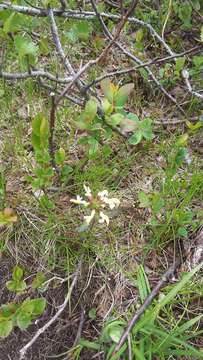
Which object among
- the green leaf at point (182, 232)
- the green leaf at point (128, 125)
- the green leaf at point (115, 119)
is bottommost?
the green leaf at point (182, 232)

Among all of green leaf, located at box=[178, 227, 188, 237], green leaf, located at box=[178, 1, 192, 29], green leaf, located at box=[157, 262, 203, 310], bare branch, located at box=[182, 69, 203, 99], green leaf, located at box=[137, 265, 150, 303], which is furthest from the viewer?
green leaf, located at box=[178, 1, 192, 29]

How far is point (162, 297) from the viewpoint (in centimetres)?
161

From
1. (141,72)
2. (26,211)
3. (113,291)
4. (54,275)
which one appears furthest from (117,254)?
(141,72)

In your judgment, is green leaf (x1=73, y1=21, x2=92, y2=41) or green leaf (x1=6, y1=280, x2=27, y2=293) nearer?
green leaf (x1=6, y1=280, x2=27, y2=293)

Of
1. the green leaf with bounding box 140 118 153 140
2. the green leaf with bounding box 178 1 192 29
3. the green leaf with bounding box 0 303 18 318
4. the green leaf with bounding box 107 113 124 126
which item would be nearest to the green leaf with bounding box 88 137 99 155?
the green leaf with bounding box 107 113 124 126

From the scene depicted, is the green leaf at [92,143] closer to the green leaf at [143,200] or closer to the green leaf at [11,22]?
the green leaf at [143,200]

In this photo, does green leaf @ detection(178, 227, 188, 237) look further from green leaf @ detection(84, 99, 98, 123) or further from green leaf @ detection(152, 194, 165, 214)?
green leaf @ detection(84, 99, 98, 123)

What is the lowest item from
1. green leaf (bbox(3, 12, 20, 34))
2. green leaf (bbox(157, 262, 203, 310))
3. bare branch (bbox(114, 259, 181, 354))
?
bare branch (bbox(114, 259, 181, 354))

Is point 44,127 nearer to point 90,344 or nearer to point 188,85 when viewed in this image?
point 90,344

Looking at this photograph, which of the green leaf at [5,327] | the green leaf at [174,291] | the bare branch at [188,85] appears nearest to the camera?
the green leaf at [5,327]

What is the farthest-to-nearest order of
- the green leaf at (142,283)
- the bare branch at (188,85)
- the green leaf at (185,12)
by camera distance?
the green leaf at (185,12)
the bare branch at (188,85)
the green leaf at (142,283)

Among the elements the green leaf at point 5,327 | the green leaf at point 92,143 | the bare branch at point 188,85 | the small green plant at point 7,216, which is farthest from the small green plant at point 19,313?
the bare branch at point 188,85

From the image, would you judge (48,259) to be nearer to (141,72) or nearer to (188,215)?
(188,215)

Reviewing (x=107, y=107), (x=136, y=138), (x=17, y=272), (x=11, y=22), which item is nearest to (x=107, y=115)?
(x=107, y=107)
